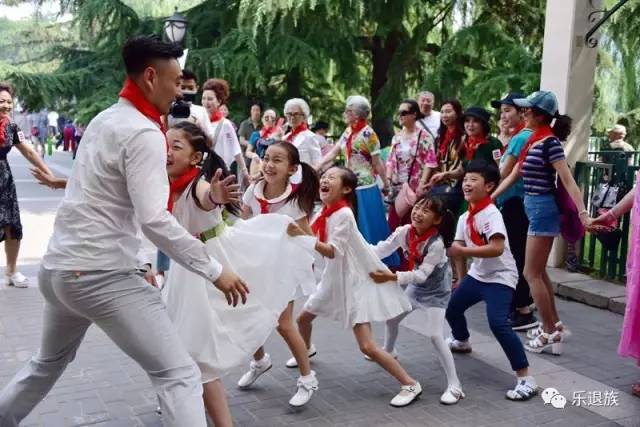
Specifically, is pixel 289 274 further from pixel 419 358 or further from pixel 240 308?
pixel 419 358

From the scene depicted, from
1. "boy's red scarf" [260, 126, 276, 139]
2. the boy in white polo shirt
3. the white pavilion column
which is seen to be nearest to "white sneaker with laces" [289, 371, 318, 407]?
the boy in white polo shirt

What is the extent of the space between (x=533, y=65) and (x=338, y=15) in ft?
Answer: 11.6

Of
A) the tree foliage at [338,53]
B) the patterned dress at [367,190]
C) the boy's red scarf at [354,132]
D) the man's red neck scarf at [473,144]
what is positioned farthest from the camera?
the tree foliage at [338,53]

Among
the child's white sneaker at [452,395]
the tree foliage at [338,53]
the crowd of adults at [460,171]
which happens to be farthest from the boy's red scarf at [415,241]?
the tree foliage at [338,53]

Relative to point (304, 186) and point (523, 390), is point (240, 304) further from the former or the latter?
point (523, 390)

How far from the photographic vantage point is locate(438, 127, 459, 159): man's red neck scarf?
22.5 feet

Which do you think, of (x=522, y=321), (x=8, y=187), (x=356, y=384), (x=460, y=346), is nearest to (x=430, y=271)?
(x=356, y=384)

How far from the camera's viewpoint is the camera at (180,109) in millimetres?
5820

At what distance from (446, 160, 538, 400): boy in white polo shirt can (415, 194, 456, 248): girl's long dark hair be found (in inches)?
3.6

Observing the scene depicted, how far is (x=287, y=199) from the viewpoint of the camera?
4.21m

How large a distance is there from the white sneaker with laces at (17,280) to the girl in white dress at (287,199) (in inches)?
137

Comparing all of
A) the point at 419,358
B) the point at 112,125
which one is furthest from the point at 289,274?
the point at 419,358

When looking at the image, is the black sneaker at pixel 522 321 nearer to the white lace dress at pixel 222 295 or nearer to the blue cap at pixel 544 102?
the blue cap at pixel 544 102

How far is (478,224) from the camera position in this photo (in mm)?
4301
